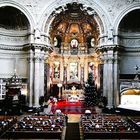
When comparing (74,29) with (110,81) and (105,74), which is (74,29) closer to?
(105,74)

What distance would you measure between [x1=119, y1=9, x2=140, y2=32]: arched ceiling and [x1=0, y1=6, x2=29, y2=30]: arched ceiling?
405 inches

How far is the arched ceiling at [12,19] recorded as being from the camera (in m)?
32.8

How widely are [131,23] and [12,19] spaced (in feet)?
42.2

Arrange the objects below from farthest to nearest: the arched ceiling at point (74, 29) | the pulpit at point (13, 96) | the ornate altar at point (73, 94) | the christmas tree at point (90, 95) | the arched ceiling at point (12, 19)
Answer: 1. the ornate altar at point (73, 94)
2. the arched ceiling at point (74, 29)
3. the christmas tree at point (90, 95)
4. the arched ceiling at point (12, 19)
5. the pulpit at point (13, 96)

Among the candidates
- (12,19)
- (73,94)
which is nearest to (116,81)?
(73,94)

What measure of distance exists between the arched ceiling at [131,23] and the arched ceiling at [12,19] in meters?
10.3

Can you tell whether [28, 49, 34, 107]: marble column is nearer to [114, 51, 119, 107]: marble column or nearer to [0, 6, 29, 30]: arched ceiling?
[0, 6, 29, 30]: arched ceiling

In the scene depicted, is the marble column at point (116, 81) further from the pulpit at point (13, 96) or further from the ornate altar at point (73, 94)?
the ornate altar at point (73, 94)

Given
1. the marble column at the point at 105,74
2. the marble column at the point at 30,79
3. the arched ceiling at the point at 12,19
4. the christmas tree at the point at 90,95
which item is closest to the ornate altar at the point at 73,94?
the christmas tree at the point at 90,95

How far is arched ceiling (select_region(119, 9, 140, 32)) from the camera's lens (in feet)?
109

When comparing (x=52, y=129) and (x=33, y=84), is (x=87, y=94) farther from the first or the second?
(x=52, y=129)

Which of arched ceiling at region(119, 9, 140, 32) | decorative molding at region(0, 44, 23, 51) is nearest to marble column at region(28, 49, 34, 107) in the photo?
decorative molding at region(0, 44, 23, 51)

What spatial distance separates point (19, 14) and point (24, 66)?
550cm

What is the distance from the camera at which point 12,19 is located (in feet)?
111
